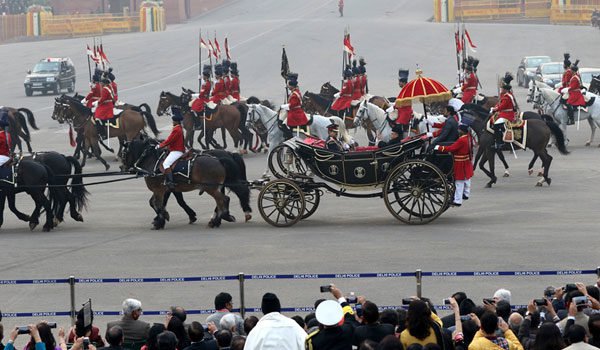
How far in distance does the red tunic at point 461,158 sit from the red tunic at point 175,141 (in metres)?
4.71

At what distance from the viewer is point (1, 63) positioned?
71000mm

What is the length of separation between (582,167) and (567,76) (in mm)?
5478

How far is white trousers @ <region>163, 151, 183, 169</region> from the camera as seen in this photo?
21672mm

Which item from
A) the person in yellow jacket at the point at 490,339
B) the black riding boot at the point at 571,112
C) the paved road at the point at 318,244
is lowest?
the paved road at the point at 318,244

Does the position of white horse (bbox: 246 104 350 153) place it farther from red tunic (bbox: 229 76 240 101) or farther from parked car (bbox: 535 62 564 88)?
parked car (bbox: 535 62 564 88)

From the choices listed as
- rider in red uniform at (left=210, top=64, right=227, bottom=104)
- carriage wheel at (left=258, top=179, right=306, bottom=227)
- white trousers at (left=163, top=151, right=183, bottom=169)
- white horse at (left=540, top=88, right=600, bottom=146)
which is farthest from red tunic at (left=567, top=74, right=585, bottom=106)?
white trousers at (left=163, top=151, right=183, bottom=169)

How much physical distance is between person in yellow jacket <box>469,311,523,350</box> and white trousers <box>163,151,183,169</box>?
484 inches

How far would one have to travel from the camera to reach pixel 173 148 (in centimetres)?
2188

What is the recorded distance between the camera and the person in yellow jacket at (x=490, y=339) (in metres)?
9.84

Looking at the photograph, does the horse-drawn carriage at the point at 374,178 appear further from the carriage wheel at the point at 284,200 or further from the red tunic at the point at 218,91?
the red tunic at the point at 218,91

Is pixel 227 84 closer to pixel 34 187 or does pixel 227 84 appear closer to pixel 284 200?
pixel 34 187

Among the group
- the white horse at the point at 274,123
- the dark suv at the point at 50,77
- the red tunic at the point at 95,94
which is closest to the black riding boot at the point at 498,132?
the white horse at the point at 274,123

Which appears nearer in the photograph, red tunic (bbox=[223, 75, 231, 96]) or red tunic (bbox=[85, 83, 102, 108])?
red tunic (bbox=[85, 83, 102, 108])

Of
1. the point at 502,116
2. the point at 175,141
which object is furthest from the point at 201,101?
the point at 175,141
